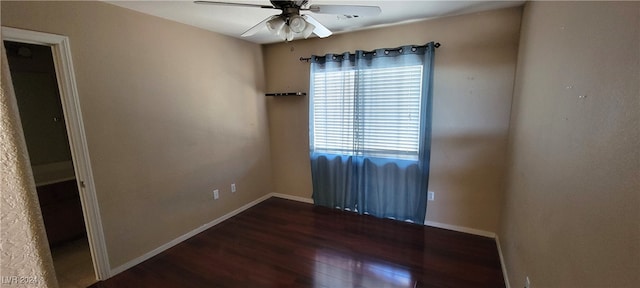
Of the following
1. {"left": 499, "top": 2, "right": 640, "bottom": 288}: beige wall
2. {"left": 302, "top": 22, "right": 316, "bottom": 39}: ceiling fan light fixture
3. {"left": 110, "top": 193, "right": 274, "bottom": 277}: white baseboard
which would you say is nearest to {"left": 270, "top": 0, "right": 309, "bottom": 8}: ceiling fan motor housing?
{"left": 302, "top": 22, "right": 316, "bottom": 39}: ceiling fan light fixture

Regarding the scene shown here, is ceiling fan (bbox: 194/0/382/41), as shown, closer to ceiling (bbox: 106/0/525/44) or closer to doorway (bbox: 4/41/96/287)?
ceiling (bbox: 106/0/525/44)

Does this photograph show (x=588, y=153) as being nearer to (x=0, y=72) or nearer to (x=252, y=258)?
(x=0, y=72)

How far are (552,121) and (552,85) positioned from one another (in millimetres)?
200

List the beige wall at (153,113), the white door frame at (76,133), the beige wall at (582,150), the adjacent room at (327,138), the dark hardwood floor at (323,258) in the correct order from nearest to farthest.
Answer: the beige wall at (582,150), the adjacent room at (327,138), the white door frame at (76,133), the beige wall at (153,113), the dark hardwood floor at (323,258)

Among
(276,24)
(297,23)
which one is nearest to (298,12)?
(297,23)

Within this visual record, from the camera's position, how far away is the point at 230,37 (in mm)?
3211

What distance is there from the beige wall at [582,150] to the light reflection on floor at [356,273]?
83 cm

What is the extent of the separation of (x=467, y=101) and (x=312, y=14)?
5.83 feet

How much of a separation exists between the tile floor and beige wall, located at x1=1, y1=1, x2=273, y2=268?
0.90 feet

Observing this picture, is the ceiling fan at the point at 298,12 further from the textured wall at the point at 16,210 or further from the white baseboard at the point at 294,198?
the white baseboard at the point at 294,198

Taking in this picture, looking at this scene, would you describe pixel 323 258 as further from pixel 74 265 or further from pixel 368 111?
pixel 74 265

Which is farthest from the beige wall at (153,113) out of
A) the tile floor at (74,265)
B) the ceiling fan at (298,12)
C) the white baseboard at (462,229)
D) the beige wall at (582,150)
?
the beige wall at (582,150)

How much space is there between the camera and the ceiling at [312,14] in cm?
221

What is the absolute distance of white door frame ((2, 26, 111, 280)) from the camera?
181 centimetres
